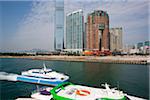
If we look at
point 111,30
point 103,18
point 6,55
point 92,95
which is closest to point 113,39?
point 111,30

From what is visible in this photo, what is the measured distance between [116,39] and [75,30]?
46.7ft

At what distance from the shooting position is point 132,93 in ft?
26.2

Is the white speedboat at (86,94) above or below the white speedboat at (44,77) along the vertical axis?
above

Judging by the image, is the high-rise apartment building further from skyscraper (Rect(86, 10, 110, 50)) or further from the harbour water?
the harbour water

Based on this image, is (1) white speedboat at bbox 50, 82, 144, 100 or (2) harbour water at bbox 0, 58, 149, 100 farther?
(2) harbour water at bbox 0, 58, 149, 100

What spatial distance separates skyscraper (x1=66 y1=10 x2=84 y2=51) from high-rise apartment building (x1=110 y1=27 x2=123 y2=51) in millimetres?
11119

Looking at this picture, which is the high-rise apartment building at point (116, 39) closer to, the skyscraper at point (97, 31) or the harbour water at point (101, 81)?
the skyscraper at point (97, 31)

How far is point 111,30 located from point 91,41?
1348 cm

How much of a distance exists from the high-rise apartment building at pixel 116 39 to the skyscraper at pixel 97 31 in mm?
3774

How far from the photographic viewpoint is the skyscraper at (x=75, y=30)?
45797 mm

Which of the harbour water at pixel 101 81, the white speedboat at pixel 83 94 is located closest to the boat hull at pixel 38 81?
the harbour water at pixel 101 81

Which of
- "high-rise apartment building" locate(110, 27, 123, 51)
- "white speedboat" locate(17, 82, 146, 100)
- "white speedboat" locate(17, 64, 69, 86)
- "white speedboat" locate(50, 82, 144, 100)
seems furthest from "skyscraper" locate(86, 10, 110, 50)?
"white speedboat" locate(50, 82, 144, 100)

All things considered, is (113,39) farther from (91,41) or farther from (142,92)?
(142,92)

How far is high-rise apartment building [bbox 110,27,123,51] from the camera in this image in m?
49.8
